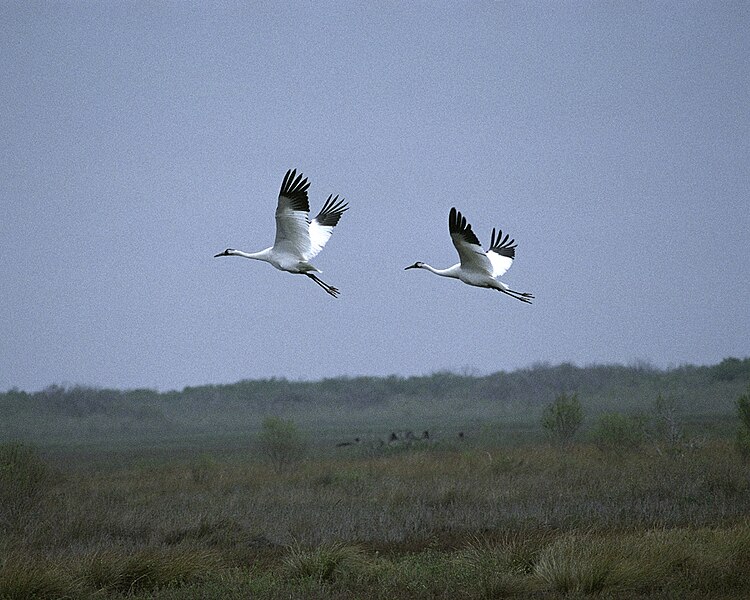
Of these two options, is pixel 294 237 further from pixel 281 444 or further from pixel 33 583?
pixel 281 444

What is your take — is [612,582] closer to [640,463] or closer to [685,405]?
[640,463]

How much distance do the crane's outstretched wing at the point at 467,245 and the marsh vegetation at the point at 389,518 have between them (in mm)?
4066

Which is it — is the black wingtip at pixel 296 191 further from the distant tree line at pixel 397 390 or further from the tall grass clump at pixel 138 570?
the distant tree line at pixel 397 390

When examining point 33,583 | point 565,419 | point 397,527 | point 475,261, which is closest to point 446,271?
point 475,261

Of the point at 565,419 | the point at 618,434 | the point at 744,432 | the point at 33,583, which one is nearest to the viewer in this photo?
the point at 33,583

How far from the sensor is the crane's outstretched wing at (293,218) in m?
14.5

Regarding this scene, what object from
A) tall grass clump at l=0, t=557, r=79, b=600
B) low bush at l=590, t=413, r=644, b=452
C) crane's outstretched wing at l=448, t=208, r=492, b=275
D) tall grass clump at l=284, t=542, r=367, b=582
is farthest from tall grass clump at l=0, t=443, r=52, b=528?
low bush at l=590, t=413, r=644, b=452

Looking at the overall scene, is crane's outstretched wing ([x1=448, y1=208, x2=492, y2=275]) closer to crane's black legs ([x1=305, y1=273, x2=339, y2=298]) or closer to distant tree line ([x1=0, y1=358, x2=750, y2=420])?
crane's black legs ([x1=305, y1=273, x2=339, y2=298])

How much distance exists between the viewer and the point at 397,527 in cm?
1558

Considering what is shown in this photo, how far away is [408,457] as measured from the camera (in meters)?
27.6

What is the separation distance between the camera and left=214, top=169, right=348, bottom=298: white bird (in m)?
14.6

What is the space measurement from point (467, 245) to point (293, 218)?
2650mm

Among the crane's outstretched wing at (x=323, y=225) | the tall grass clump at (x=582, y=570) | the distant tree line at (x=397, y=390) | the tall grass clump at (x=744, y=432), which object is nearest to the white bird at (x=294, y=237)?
the crane's outstretched wing at (x=323, y=225)

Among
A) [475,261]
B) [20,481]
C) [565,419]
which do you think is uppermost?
[475,261]
